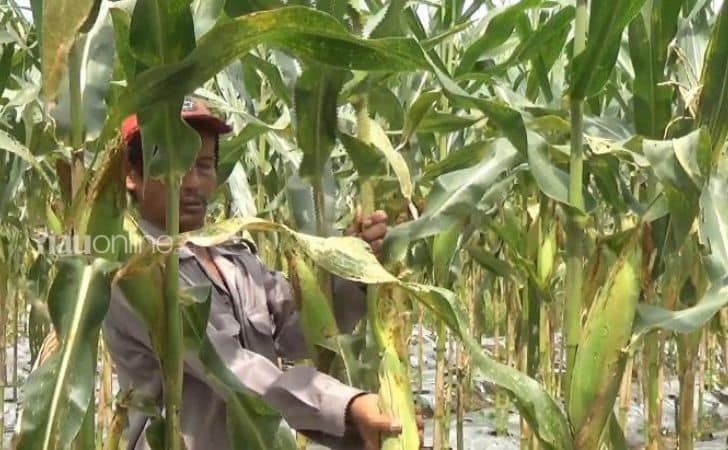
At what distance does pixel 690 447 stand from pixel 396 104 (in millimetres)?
976

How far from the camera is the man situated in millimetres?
1029

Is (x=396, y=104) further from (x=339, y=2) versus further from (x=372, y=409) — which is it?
(x=372, y=409)

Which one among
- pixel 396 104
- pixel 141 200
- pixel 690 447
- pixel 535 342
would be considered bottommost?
pixel 690 447

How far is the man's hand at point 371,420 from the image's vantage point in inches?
38.9

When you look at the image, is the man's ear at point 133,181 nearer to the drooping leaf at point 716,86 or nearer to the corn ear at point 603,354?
the corn ear at point 603,354

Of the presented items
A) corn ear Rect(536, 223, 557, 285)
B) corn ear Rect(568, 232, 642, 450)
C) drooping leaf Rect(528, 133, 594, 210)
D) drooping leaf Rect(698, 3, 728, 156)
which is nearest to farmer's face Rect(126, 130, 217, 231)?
drooping leaf Rect(528, 133, 594, 210)

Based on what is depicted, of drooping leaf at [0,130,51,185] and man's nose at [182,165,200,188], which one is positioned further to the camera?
man's nose at [182,165,200,188]

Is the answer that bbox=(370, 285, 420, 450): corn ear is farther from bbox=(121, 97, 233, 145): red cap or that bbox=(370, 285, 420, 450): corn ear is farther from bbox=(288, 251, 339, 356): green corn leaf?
bbox=(121, 97, 233, 145): red cap

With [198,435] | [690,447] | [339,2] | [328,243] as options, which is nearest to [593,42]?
[339,2]

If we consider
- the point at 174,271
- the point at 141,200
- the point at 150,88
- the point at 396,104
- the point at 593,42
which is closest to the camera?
the point at 150,88

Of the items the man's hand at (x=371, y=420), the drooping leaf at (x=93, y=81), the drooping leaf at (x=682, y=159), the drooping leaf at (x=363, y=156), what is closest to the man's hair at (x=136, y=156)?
the drooping leaf at (x=93, y=81)

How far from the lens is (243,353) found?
3.51 feet

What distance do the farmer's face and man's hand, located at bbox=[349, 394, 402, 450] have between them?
0.38 meters

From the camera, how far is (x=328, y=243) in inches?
34.5
